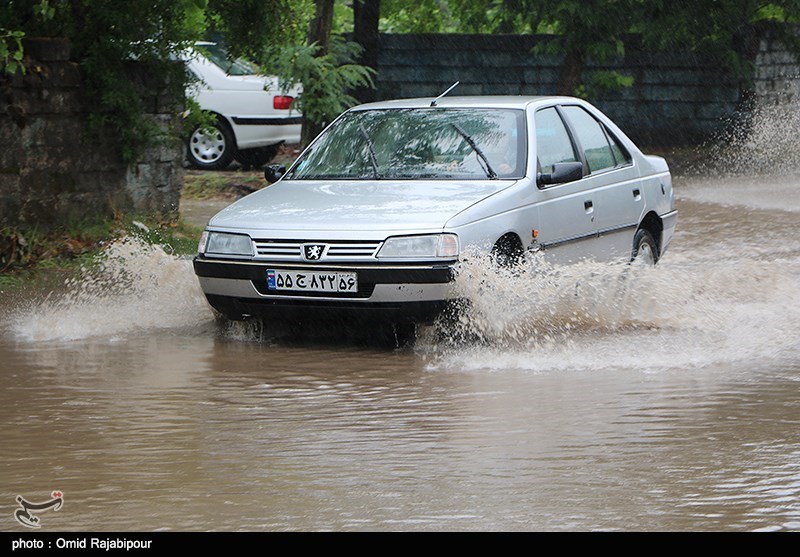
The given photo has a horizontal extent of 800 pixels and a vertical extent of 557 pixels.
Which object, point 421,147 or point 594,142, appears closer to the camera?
point 421,147

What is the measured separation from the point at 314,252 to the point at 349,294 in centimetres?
31

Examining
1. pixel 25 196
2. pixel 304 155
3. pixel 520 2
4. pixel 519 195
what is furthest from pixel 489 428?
pixel 520 2

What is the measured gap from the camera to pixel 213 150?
18.9 meters

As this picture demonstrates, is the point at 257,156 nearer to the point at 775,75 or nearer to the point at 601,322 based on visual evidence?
the point at 775,75

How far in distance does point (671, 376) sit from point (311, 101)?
389 inches

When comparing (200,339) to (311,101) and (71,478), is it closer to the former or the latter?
(71,478)

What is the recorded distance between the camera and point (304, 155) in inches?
367

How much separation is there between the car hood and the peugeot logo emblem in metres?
0.11

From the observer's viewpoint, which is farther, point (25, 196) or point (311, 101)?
point (311, 101)

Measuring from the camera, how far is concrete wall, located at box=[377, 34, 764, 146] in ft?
74.4

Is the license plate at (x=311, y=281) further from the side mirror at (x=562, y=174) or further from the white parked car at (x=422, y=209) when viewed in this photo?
the side mirror at (x=562, y=174)

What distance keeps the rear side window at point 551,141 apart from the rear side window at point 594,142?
0.14 m

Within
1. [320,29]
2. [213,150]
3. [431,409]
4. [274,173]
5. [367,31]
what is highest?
[367,31]

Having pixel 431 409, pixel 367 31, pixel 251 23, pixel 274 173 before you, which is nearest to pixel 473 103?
pixel 274 173
